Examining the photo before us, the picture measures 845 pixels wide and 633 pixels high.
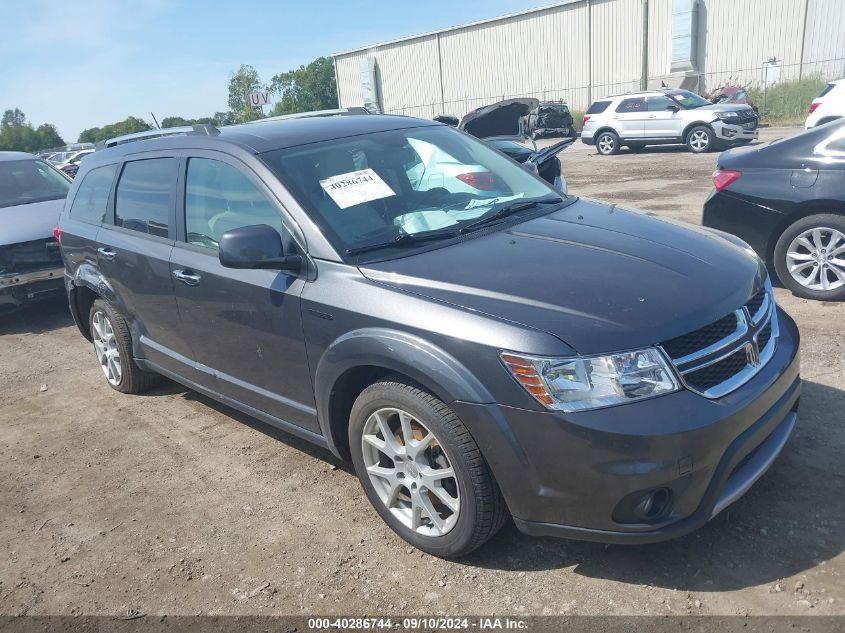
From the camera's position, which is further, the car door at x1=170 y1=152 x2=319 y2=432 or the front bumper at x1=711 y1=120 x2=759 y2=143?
the front bumper at x1=711 y1=120 x2=759 y2=143

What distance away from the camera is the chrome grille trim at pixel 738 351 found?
2.58 metres

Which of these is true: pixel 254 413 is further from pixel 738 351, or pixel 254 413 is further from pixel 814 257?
pixel 814 257

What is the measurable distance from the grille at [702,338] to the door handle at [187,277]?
249cm

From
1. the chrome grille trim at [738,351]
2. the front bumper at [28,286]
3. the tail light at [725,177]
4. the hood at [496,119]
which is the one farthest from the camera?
the hood at [496,119]

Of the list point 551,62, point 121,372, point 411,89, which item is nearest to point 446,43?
point 411,89

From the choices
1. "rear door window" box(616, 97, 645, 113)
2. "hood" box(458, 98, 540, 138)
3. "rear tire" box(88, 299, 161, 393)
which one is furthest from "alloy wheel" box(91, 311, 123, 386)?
"rear door window" box(616, 97, 645, 113)

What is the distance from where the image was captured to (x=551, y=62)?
4178 cm

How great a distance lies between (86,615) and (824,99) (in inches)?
603

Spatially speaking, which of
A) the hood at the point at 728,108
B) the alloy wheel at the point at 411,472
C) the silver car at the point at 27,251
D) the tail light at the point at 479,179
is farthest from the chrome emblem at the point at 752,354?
the hood at the point at 728,108

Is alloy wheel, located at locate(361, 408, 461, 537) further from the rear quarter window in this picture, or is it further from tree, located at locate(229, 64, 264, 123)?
tree, located at locate(229, 64, 264, 123)

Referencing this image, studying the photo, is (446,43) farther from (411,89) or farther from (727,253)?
(727,253)

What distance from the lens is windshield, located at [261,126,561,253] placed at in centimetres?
338

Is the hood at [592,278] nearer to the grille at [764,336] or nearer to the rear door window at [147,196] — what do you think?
the grille at [764,336]

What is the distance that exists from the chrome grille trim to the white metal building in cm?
3469
